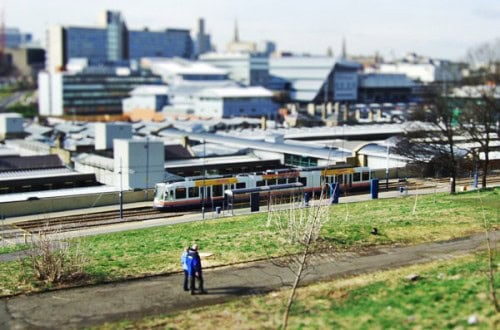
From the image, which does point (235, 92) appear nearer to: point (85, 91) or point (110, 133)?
point (85, 91)

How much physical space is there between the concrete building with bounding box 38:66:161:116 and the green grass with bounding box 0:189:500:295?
404ft

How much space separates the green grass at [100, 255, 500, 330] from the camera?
51.6 ft

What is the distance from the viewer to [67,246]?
70.5 feet

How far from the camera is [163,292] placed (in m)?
19.3

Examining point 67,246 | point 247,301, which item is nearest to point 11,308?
point 67,246

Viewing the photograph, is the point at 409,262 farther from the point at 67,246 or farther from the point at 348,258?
the point at 67,246

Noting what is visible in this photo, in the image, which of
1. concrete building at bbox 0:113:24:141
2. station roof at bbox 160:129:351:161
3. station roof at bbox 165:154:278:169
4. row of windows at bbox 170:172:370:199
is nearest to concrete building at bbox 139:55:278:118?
concrete building at bbox 0:113:24:141

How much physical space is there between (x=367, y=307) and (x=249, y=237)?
930 centimetres

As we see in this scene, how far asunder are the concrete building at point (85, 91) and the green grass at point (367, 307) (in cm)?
13544

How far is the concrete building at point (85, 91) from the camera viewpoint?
5955 inches

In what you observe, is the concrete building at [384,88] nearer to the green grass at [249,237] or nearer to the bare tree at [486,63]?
the bare tree at [486,63]

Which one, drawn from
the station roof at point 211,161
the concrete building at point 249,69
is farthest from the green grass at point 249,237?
the concrete building at point 249,69

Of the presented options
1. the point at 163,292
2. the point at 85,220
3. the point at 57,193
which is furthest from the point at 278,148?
the point at 163,292

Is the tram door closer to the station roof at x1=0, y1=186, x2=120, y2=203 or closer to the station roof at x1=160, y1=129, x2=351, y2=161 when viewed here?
the station roof at x1=0, y1=186, x2=120, y2=203
